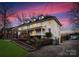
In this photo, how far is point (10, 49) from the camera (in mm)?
2305

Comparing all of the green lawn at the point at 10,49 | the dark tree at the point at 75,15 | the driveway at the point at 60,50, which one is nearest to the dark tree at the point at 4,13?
the green lawn at the point at 10,49

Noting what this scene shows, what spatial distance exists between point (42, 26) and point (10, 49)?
0.41 meters

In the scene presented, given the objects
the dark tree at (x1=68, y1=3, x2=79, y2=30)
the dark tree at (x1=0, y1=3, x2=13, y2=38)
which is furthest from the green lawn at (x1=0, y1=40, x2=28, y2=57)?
the dark tree at (x1=68, y1=3, x2=79, y2=30)

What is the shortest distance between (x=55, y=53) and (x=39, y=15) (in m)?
0.43

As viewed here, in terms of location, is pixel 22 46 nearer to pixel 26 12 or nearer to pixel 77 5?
pixel 26 12

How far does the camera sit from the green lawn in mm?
2297

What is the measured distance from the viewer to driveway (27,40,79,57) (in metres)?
2.29

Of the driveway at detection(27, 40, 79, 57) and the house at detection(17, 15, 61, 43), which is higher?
the house at detection(17, 15, 61, 43)

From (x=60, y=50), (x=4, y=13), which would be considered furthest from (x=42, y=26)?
(x=4, y=13)

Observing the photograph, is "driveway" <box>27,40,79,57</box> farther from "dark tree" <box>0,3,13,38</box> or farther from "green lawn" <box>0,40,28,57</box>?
"dark tree" <box>0,3,13,38</box>

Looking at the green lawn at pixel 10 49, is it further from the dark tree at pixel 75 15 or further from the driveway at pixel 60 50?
the dark tree at pixel 75 15

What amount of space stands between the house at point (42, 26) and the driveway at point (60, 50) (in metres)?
0.09

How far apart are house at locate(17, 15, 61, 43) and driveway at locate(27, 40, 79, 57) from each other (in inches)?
3.7

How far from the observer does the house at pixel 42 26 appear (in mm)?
2316
